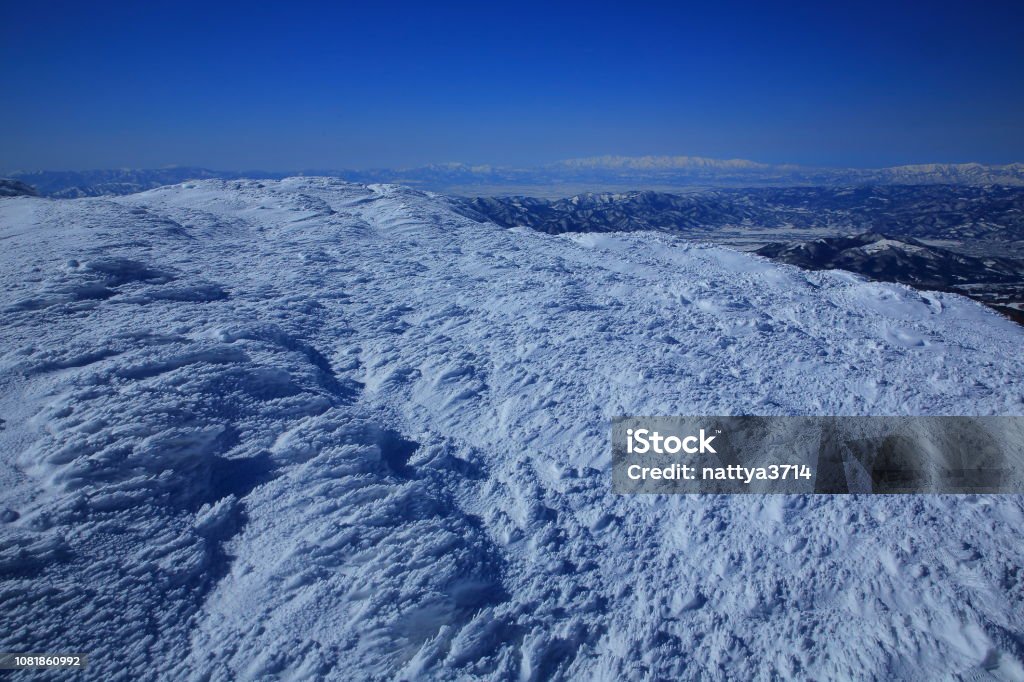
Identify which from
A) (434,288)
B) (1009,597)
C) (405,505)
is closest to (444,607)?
(405,505)

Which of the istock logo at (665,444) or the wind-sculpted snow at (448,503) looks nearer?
the wind-sculpted snow at (448,503)

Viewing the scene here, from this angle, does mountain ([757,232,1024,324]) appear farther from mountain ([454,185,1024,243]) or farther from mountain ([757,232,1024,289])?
mountain ([454,185,1024,243])

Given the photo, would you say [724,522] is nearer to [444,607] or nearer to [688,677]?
[688,677]

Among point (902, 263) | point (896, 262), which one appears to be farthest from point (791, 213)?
point (896, 262)

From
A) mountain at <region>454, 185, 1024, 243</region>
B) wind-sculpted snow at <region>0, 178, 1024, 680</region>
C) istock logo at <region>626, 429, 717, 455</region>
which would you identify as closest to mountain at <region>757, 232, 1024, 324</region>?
mountain at <region>454, 185, 1024, 243</region>

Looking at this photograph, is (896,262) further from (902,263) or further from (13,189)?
(13,189)

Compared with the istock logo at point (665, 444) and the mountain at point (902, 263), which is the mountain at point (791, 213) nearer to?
the mountain at point (902, 263)
